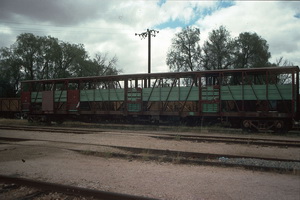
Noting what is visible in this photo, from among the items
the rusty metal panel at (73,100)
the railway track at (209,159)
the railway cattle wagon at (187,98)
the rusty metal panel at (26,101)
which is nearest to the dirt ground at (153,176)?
the railway track at (209,159)

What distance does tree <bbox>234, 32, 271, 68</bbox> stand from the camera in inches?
1431

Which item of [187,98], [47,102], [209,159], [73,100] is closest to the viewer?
[209,159]

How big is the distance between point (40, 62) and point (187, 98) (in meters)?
41.9

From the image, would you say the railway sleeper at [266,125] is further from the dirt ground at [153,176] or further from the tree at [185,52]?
the tree at [185,52]

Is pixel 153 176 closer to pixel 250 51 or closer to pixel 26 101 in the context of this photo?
Result: pixel 26 101

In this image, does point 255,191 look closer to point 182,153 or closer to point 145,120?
point 182,153

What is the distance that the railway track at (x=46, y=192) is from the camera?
14.4 feet

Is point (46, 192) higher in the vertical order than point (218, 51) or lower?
lower

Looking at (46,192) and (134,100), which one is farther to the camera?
(134,100)

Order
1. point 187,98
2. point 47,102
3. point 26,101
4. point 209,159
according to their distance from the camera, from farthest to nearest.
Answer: point 26,101 → point 47,102 → point 187,98 → point 209,159

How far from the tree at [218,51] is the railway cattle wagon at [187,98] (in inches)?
828

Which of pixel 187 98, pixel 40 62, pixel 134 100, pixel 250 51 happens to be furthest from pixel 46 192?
pixel 40 62

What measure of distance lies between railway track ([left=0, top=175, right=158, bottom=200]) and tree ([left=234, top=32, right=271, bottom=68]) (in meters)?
36.4

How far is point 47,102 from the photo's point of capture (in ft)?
69.9
